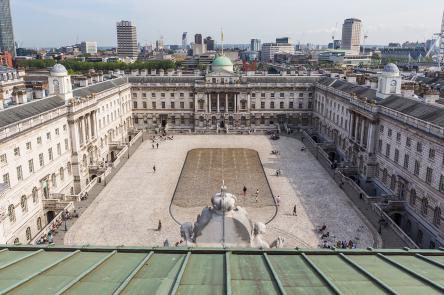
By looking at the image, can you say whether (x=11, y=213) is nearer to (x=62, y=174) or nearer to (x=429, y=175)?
(x=62, y=174)

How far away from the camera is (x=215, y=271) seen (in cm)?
1326

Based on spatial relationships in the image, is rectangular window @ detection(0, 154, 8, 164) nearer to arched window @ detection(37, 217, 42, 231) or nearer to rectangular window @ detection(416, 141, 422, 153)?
arched window @ detection(37, 217, 42, 231)

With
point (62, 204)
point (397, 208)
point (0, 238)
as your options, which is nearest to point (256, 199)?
point (397, 208)

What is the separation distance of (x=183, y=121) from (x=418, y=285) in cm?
10205

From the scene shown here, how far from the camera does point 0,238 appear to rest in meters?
35.7

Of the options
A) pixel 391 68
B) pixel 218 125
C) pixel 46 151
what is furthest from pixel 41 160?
pixel 218 125

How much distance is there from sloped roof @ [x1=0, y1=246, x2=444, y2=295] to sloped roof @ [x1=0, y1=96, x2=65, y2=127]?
3892 cm

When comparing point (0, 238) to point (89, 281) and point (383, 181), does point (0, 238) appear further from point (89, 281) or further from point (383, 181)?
point (383, 181)

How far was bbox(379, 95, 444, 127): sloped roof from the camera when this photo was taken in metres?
50.6

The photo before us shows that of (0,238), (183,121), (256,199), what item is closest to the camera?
(0,238)

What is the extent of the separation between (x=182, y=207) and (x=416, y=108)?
35.8 m

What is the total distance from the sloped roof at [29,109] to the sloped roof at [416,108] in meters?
52.4

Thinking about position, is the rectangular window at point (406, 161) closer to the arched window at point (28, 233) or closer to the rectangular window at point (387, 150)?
the rectangular window at point (387, 150)

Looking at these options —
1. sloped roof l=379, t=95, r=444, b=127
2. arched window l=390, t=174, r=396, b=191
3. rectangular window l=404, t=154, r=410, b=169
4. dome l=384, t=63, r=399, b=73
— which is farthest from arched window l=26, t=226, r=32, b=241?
dome l=384, t=63, r=399, b=73
